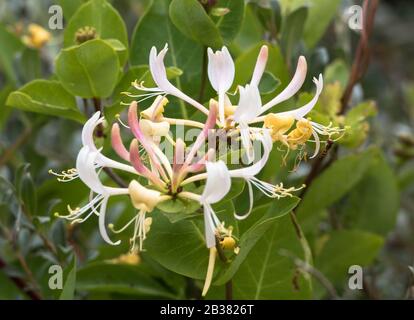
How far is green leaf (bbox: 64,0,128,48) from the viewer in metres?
1.18

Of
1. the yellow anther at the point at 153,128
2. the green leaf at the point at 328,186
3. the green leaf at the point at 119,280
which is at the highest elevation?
the green leaf at the point at 328,186

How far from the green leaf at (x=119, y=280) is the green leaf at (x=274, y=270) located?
0.58ft

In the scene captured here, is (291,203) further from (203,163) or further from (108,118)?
(108,118)

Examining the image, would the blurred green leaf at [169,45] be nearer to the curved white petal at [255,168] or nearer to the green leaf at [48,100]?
the green leaf at [48,100]

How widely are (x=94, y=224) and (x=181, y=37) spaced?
509mm

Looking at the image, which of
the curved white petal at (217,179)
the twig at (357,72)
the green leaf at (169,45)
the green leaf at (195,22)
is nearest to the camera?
the curved white petal at (217,179)

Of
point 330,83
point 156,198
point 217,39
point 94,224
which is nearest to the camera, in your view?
point 156,198

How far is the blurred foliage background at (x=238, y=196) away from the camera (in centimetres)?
111

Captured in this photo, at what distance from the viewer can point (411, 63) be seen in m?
2.82

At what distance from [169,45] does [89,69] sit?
0.48ft

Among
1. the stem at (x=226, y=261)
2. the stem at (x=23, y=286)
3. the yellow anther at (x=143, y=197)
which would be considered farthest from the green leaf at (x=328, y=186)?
the yellow anther at (x=143, y=197)

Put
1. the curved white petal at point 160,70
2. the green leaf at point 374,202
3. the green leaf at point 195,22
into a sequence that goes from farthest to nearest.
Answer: the green leaf at point 374,202 < the green leaf at point 195,22 < the curved white petal at point 160,70

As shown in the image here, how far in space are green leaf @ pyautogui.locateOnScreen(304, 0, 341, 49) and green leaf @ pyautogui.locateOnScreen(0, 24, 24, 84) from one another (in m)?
0.51
